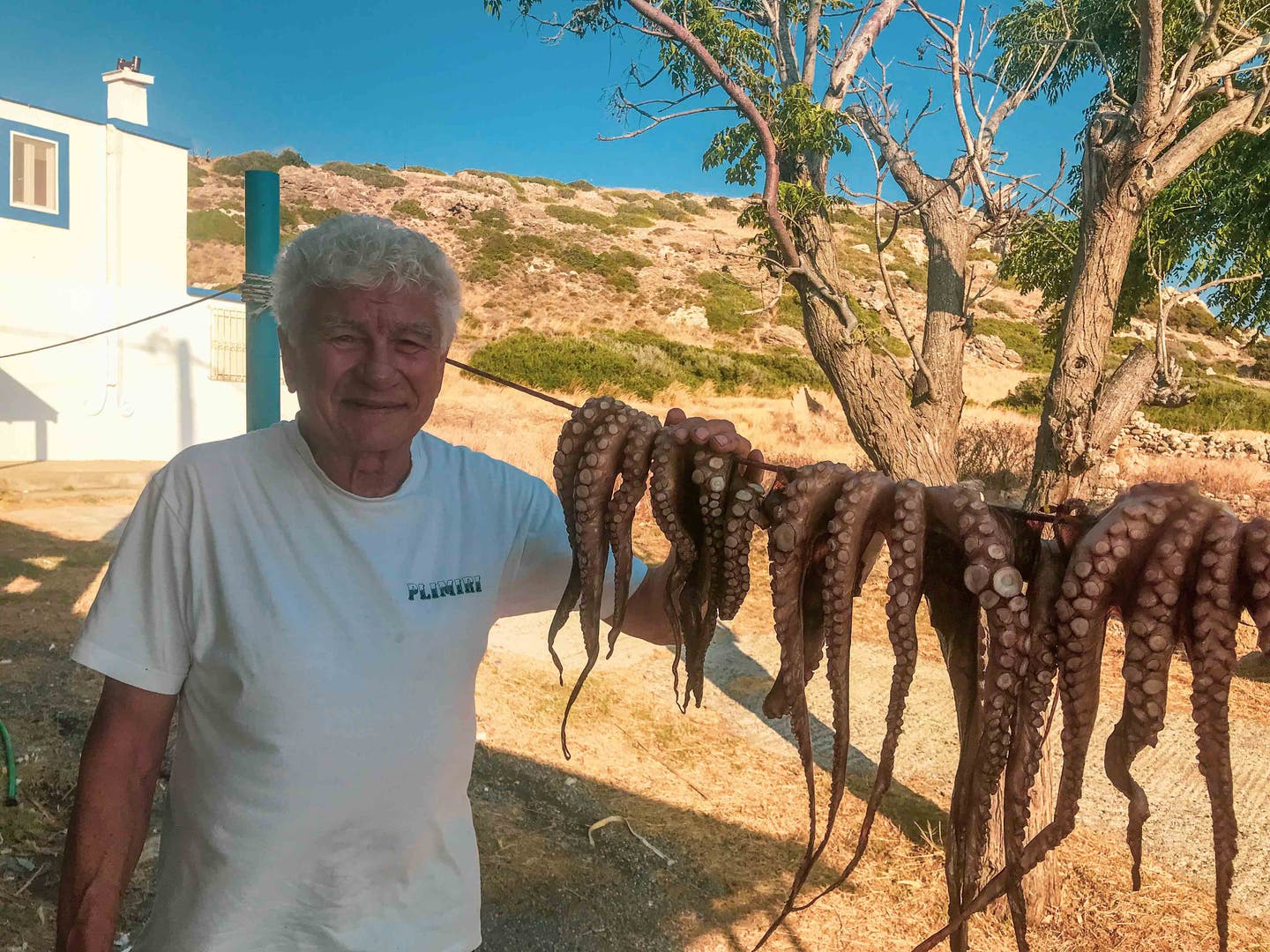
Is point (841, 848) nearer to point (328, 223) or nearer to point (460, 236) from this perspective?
point (328, 223)

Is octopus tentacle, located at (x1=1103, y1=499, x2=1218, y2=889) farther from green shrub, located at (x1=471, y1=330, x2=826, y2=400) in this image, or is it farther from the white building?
green shrub, located at (x1=471, y1=330, x2=826, y2=400)

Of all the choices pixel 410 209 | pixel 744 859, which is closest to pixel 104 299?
pixel 744 859

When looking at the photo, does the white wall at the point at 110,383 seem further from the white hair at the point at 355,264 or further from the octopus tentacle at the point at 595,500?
the octopus tentacle at the point at 595,500

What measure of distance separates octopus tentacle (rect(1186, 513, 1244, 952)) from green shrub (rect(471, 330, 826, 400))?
32.2 m

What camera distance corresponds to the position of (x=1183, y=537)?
1.41 meters

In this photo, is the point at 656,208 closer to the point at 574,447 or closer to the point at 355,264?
the point at 355,264

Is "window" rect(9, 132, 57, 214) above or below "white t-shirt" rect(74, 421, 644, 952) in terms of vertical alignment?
above

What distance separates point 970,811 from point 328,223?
183 cm

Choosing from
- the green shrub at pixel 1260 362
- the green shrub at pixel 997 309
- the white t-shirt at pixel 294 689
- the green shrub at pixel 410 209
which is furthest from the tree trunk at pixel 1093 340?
the green shrub at pixel 410 209

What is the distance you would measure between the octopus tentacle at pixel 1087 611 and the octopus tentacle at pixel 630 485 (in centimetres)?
82

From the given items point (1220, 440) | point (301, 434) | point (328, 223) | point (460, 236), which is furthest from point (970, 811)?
point (460, 236)

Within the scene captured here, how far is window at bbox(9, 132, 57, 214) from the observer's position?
15898 millimetres

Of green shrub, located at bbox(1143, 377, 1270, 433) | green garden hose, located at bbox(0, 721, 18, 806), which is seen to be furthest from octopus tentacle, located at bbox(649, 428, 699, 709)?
green shrub, located at bbox(1143, 377, 1270, 433)

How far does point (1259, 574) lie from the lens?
4.46ft
